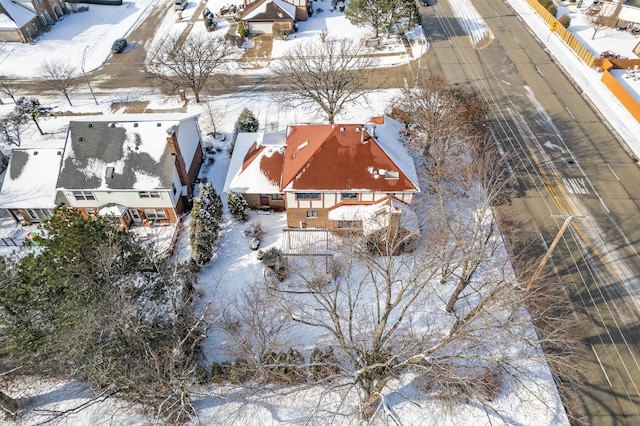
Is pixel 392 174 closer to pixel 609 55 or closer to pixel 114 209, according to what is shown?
pixel 114 209

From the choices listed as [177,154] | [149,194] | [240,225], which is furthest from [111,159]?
[240,225]

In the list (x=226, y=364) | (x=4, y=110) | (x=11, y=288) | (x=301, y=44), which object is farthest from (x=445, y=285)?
(x=4, y=110)

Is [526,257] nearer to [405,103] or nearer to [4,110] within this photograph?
[405,103]

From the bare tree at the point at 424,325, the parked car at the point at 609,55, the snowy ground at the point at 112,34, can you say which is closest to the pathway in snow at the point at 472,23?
the snowy ground at the point at 112,34

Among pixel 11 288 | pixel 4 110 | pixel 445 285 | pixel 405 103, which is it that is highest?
pixel 11 288

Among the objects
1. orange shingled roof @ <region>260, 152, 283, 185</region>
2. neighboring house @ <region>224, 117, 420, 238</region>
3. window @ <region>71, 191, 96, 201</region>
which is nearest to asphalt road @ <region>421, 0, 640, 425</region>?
neighboring house @ <region>224, 117, 420, 238</region>
